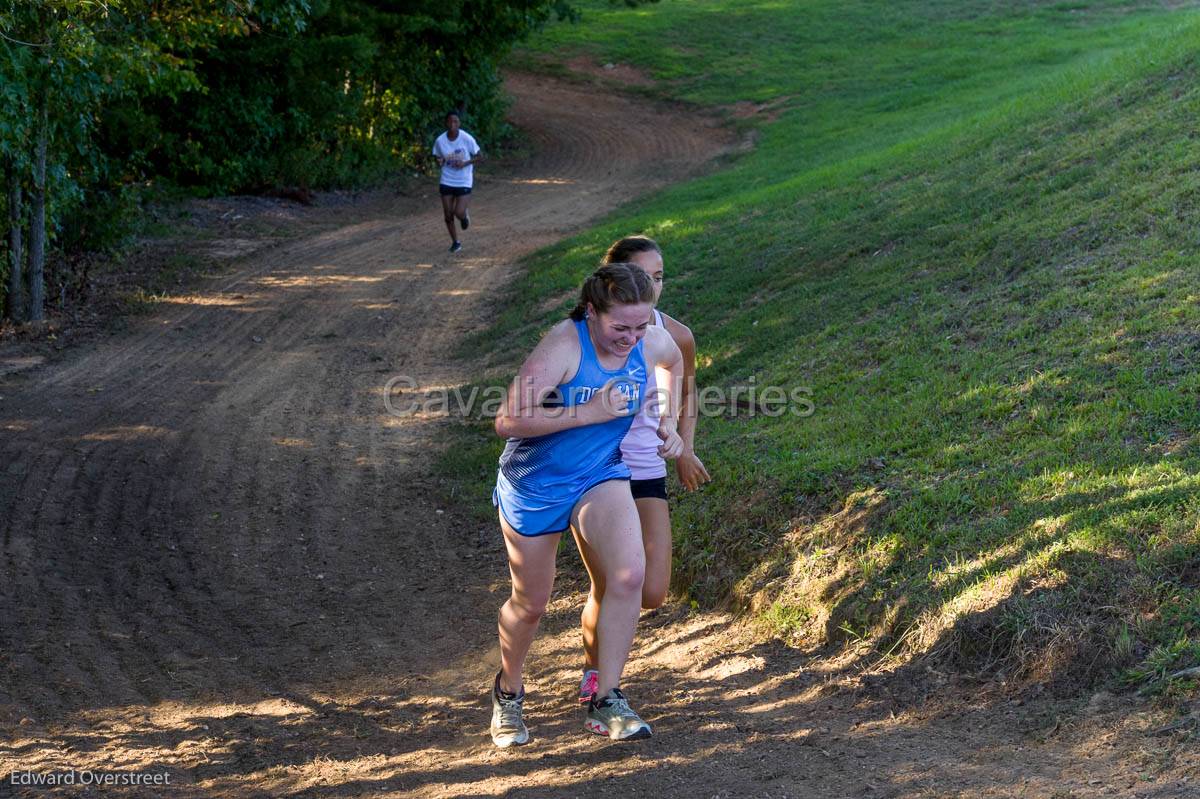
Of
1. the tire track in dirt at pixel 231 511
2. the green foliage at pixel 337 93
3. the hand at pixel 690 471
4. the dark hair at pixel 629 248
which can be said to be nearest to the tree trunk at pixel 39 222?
the tire track in dirt at pixel 231 511

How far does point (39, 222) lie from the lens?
41.0ft

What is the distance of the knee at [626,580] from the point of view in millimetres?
4465

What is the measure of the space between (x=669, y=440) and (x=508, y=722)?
1.34 metres

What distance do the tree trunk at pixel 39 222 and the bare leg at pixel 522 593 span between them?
9.35 metres

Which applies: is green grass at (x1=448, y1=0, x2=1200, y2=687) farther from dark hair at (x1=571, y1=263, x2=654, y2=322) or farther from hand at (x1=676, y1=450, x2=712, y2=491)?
dark hair at (x1=571, y1=263, x2=654, y2=322)

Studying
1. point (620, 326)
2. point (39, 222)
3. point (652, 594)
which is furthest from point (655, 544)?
point (39, 222)

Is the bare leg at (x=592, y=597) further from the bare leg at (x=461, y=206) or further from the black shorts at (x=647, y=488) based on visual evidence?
the bare leg at (x=461, y=206)

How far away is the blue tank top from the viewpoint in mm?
4418

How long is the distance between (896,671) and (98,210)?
12749mm

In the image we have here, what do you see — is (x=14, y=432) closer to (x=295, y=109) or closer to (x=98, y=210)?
(x=98, y=210)

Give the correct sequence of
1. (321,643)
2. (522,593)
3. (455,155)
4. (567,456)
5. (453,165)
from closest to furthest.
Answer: (567,456), (522,593), (321,643), (455,155), (453,165)

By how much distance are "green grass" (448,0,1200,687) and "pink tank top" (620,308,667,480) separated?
4.13 ft

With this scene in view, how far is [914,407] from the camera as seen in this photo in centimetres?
709

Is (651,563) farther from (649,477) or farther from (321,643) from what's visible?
(321,643)
